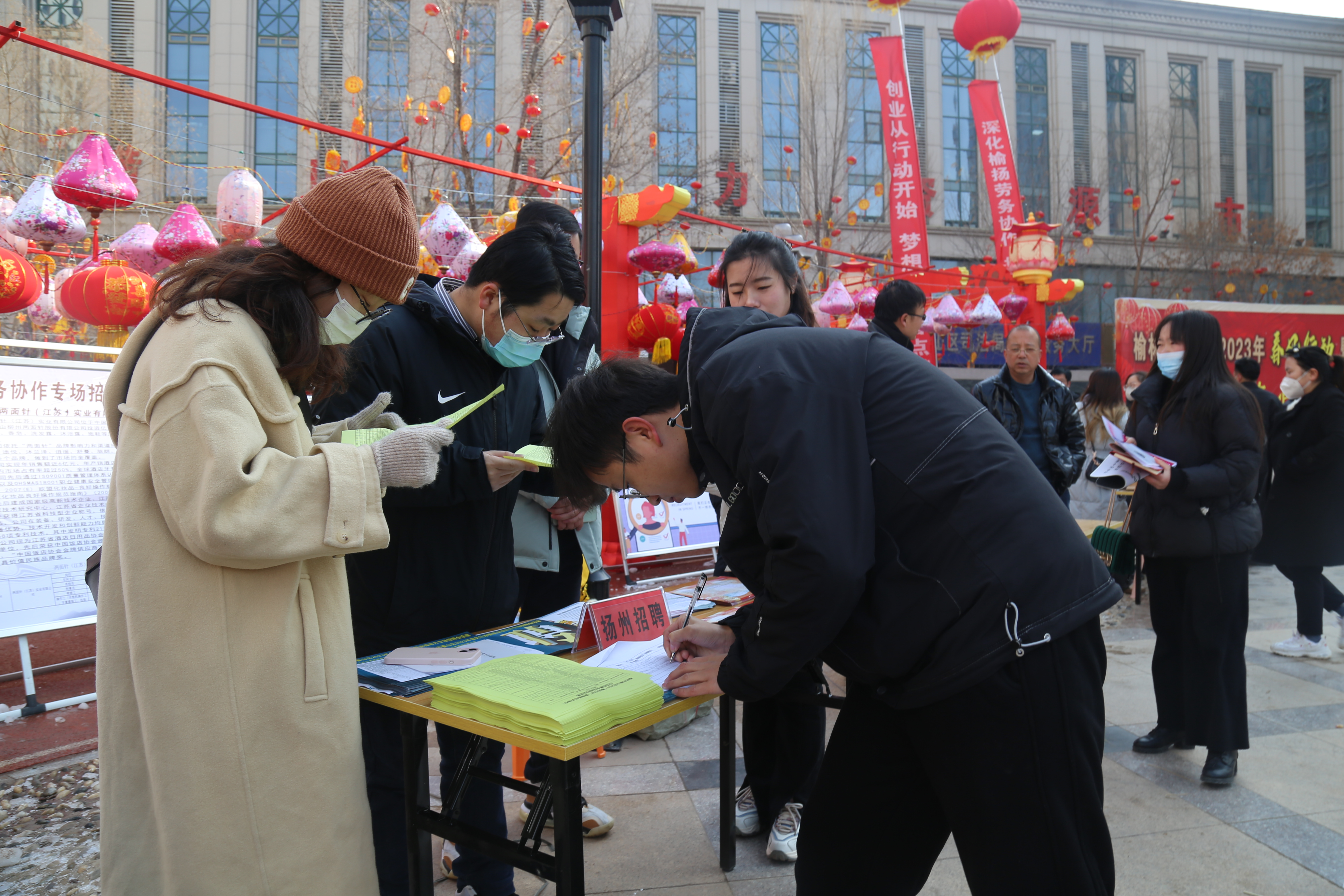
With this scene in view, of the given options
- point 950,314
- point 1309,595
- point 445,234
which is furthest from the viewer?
point 950,314

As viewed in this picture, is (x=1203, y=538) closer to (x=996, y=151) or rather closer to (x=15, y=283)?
(x=15, y=283)

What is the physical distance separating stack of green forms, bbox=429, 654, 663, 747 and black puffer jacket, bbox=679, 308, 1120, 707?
30 cm

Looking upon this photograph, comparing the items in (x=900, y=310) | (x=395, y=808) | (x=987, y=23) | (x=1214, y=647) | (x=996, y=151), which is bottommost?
(x=395, y=808)

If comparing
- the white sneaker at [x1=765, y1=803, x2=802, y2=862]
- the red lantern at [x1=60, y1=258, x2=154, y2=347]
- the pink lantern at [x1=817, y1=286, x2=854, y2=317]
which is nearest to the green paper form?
the white sneaker at [x1=765, y1=803, x2=802, y2=862]

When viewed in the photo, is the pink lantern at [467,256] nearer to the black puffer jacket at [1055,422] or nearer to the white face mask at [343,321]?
the black puffer jacket at [1055,422]

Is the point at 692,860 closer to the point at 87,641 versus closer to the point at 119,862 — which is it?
the point at 119,862

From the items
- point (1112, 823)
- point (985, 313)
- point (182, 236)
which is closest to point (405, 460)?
point (1112, 823)

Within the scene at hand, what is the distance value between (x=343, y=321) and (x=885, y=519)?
103 centimetres

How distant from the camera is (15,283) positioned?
457cm

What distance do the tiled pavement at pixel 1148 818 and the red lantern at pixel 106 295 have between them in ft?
15.0

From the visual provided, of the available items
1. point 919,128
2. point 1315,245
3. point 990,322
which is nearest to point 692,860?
point 990,322

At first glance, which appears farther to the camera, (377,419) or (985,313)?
(985,313)

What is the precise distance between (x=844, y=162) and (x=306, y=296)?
1909 cm

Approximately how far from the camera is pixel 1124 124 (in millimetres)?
23328
